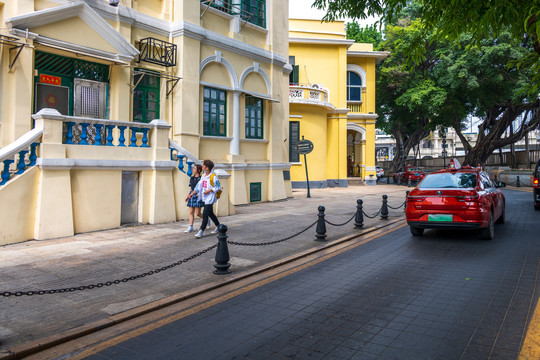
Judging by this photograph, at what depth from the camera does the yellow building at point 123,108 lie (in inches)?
375

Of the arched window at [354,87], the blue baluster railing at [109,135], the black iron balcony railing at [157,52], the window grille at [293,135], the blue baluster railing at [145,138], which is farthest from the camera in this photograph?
the arched window at [354,87]

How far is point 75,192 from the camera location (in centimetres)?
996

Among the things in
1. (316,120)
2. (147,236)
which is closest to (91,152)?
(147,236)

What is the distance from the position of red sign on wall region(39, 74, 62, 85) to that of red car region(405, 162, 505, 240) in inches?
385

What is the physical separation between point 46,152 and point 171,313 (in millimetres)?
6053

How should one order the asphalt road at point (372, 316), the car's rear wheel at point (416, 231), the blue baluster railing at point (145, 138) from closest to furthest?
the asphalt road at point (372, 316)
the car's rear wheel at point (416, 231)
the blue baluster railing at point (145, 138)

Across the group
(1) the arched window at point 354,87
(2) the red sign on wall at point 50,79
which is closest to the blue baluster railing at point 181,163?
(2) the red sign on wall at point 50,79

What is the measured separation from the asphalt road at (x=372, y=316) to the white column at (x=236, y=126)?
29.0ft

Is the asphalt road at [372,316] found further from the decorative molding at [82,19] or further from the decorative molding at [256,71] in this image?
the decorative molding at [256,71]

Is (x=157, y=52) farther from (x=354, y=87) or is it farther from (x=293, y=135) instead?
(x=354, y=87)

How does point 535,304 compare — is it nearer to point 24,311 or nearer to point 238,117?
point 24,311

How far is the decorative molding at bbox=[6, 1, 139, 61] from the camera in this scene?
10.2 metres

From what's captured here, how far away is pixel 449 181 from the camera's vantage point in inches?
390

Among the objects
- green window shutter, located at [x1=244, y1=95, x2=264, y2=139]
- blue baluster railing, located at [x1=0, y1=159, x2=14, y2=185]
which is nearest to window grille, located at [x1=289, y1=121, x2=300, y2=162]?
green window shutter, located at [x1=244, y1=95, x2=264, y2=139]
